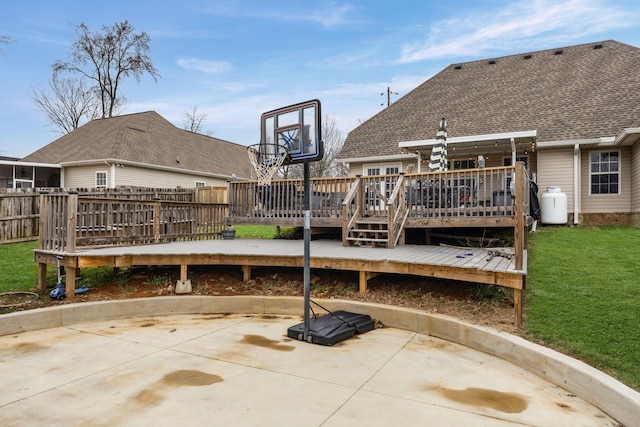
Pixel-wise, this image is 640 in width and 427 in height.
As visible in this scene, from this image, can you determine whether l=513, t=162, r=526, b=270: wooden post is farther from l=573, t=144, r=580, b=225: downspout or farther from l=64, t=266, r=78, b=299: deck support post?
l=573, t=144, r=580, b=225: downspout

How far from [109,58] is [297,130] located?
2699 cm

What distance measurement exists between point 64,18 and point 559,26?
26.9 m

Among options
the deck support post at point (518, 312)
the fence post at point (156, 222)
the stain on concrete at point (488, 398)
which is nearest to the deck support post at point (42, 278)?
the fence post at point (156, 222)

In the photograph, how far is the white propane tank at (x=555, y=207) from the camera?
11031mm

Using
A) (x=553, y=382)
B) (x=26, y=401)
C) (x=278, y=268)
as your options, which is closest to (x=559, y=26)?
(x=278, y=268)

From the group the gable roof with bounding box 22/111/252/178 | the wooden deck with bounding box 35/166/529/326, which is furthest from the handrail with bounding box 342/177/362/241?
the gable roof with bounding box 22/111/252/178

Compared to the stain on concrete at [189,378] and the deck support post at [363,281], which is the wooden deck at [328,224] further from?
the stain on concrete at [189,378]

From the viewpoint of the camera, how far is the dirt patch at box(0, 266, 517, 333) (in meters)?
4.64

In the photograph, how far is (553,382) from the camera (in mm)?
3195

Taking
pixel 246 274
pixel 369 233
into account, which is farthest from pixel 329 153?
pixel 246 274

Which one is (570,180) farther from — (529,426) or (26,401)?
(26,401)

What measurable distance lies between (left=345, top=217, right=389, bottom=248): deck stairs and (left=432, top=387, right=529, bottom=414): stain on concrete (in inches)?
163

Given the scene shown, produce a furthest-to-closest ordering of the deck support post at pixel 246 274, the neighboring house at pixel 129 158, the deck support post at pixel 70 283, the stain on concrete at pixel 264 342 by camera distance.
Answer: the neighboring house at pixel 129 158 < the deck support post at pixel 246 274 < the deck support post at pixel 70 283 < the stain on concrete at pixel 264 342

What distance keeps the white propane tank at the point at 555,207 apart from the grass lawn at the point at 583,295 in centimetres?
324
